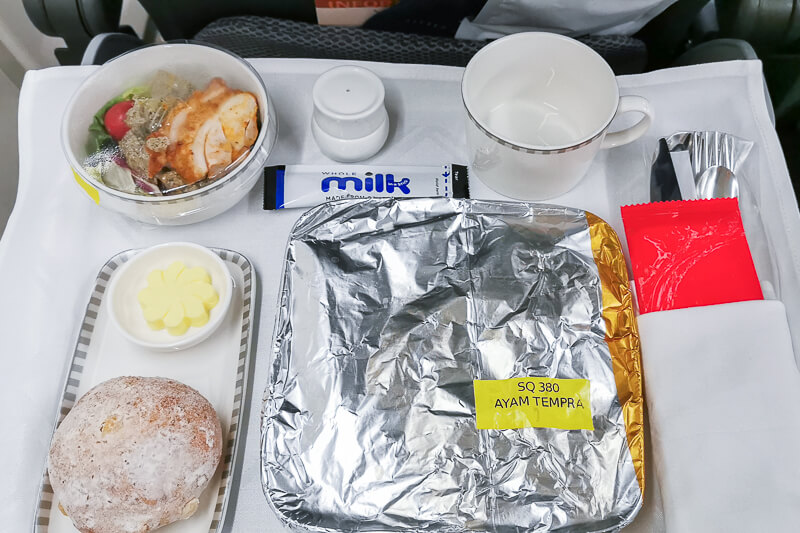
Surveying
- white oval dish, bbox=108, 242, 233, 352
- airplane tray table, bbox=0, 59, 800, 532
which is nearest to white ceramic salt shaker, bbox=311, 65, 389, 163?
airplane tray table, bbox=0, 59, 800, 532

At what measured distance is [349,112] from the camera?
632 millimetres

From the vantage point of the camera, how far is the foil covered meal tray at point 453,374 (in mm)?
504

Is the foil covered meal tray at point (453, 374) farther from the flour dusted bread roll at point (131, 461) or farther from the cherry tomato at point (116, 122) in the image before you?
the cherry tomato at point (116, 122)

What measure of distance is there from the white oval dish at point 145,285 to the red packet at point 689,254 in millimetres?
398

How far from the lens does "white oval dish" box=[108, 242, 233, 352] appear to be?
0.59m

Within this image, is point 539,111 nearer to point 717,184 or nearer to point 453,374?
point 717,184

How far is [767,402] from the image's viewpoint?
1.68ft

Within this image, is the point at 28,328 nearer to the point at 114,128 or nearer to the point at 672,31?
the point at 114,128

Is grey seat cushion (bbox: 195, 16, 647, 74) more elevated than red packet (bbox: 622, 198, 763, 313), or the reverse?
grey seat cushion (bbox: 195, 16, 647, 74)

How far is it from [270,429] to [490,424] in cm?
19

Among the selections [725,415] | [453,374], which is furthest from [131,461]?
[725,415]

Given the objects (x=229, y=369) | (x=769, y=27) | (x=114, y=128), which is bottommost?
(x=229, y=369)

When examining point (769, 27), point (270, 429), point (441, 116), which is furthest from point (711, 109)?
point (270, 429)

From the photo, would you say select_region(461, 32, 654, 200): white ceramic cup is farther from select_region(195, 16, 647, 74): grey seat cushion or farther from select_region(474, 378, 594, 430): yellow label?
select_region(474, 378, 594, 430): yellow label
